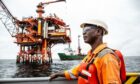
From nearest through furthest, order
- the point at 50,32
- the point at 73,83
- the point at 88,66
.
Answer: the point at 88,66 → the point at 73,83 → the point at 50,32

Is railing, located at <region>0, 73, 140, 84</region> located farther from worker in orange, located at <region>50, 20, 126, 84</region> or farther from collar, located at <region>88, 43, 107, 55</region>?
collar, located at <region>88, 43, 107, 55</region>

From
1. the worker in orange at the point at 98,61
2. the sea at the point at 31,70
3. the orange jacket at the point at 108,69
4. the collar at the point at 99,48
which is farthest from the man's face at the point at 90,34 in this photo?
the sea at the point at 31,70

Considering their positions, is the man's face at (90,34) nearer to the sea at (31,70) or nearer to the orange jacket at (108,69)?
the orange jacket at (108,69)

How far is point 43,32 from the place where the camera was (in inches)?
1775

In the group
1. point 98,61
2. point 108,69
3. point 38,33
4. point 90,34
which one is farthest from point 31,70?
point 108,69

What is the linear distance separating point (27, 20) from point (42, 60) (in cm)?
773

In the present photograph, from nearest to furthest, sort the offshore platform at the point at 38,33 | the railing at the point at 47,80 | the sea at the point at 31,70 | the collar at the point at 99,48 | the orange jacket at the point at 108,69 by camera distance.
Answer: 1. the orange jacket at the point at 108,69
2. the collar at the point at 99,48
3. the railing at the point at 47,80
4. the sea at the point at 31,70
5. the offshore platform at the point at 38,33

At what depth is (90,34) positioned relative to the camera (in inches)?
103

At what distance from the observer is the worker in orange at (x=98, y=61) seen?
7.43 ft

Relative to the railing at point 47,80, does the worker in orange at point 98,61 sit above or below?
above

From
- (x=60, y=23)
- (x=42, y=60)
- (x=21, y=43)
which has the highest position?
(x=60, y=23)

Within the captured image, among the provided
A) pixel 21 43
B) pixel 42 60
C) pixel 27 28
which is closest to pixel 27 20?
pixel 27 28

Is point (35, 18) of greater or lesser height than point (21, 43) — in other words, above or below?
above

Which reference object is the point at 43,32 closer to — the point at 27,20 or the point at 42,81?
the point at 27,20
